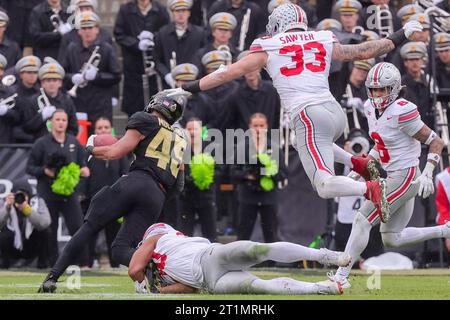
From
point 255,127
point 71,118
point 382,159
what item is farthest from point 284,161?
point 382,159

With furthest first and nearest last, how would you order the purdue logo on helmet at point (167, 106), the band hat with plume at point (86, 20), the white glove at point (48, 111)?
the band hat with plume at point (86, 20)
the white glove at point (48, 111)
the purdue logo on helmet at point (167, 106)

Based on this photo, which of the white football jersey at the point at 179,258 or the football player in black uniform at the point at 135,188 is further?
the football player in black uniform at the point at 135,188

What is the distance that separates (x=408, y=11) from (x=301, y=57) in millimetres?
6425

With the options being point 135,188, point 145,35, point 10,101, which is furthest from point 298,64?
point 145,35

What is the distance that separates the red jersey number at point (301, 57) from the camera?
10.4 meters

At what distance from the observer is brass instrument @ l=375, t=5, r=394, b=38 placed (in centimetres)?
1652

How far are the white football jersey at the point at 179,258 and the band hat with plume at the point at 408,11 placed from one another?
25.2 feet

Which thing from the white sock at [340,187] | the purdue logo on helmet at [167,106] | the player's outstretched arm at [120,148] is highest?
the purdue logo on helmet at [167,106]

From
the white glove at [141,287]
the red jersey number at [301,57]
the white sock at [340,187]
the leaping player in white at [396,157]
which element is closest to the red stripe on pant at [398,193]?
the leaping player in white at [396,157]

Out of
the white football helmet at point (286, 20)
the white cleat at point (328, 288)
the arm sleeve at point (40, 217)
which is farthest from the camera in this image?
the arm sleeve at point (40, 217)

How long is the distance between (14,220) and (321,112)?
224 inches

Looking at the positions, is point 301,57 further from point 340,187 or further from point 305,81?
point 340,187

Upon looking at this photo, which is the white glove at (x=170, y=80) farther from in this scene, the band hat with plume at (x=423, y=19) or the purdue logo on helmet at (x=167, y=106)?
the purdue logo on helmet at (x=167, y=106)

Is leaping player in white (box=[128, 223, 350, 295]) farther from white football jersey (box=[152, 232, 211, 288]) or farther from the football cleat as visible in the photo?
the football cleat
